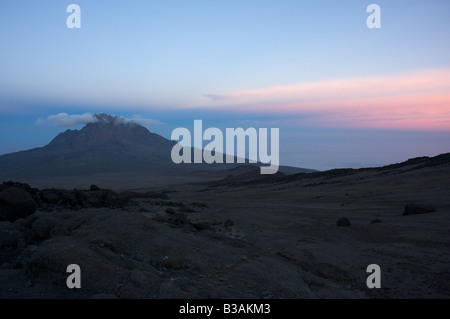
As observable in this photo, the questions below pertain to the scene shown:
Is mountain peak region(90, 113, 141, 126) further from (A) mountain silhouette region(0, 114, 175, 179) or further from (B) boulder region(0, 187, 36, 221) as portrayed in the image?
(B) boulder region(0, 187, 36, 221)

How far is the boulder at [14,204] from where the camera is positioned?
34.0 feet

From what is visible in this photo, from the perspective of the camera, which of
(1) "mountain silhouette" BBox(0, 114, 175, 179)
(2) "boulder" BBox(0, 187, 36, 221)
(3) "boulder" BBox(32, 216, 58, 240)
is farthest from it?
(1) "mountain silhouette" BBox(0, 114, 175, 179)

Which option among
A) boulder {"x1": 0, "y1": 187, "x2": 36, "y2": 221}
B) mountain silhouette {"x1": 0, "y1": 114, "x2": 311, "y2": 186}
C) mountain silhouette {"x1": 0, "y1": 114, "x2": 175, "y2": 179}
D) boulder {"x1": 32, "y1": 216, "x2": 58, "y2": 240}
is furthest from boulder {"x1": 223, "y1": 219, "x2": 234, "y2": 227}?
mountain silhouette {"x1": 0, "y1": 114, "x2": 175, "y2": 179}

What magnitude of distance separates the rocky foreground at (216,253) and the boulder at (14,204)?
0.03 metres

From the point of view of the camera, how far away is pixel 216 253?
6715mm

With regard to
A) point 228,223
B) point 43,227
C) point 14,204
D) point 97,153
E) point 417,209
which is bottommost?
point 228,223

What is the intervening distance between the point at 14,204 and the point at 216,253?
7182 millimetres

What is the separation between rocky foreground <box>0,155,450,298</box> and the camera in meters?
4.94

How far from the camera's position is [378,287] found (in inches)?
269

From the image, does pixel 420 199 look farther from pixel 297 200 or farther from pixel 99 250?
pixel 99 250

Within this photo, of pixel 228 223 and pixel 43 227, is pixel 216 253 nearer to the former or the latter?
pixel 43 227

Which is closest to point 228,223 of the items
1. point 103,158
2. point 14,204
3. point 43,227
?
point 43,227

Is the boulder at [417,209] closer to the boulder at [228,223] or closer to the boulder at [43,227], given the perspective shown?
the boulder at [228,223]

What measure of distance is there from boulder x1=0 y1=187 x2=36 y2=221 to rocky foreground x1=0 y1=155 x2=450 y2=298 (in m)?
0.03
